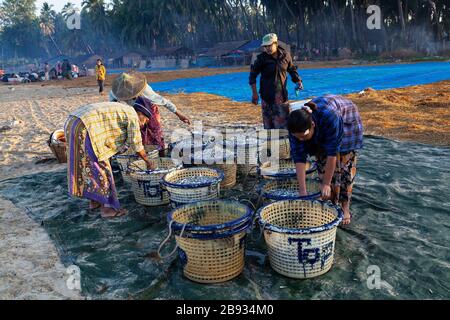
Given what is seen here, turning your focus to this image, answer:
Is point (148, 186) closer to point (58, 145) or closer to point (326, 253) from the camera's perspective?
point (326, 253)

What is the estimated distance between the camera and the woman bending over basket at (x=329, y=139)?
277cm

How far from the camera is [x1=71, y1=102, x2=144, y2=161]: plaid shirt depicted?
12.0 feet

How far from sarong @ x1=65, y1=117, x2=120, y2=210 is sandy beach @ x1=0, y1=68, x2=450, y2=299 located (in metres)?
0.58

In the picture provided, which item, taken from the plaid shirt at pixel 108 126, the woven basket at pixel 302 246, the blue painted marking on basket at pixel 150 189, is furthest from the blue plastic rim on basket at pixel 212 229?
the blue painted marking on basket at pixel 150 189

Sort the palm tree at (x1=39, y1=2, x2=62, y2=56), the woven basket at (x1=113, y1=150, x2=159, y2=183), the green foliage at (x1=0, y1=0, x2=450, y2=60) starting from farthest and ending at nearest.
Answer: the palm tree at (x1=39, y1=2, x2=62, y2=56) < the green foliage at (x1=0, y1=0, x2=450, y2=60) < the woven basket at (x1=113, y1=150, x2=159, y2=183)

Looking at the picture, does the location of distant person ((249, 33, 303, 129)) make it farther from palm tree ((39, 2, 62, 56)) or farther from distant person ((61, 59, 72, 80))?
palm tree ((39, 2, 62, 56))

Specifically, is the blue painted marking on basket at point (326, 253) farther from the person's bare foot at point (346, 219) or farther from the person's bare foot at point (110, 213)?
the person's bare foot at point (110, 213)

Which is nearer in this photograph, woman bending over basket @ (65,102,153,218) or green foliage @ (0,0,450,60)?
woman bending over basket @ (65,102,153,218)

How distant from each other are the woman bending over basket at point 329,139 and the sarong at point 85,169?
1.90m

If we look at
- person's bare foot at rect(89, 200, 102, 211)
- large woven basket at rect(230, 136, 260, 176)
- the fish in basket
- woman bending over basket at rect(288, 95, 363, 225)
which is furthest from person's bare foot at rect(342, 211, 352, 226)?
person's bare foot at rect(89, 200, 102, 211)

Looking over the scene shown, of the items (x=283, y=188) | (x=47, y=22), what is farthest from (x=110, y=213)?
(x=47, y=22)

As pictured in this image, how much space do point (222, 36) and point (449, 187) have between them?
48.3 meters
